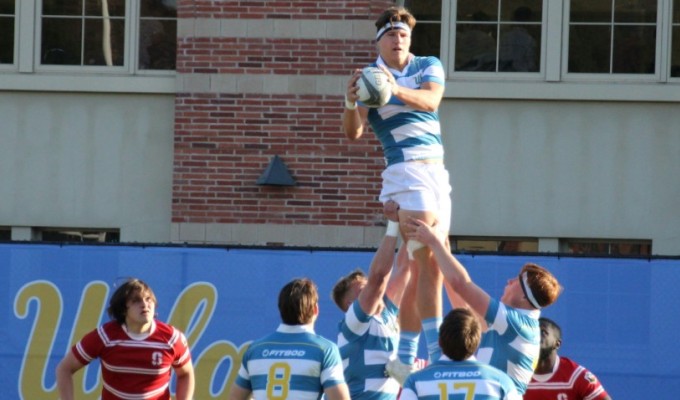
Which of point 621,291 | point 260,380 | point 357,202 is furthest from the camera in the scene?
point 357,202

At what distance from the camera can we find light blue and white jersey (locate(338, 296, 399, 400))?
293 inches

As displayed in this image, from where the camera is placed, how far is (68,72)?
14156mm

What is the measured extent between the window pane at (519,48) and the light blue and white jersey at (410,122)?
7.40m

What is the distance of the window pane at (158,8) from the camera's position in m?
14.1

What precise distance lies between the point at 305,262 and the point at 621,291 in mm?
2652

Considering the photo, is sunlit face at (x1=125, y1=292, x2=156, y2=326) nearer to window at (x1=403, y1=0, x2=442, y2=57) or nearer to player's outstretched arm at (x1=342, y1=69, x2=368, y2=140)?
player's outstretched arm at (x1=342, y1=69, x2=368, y2=140)

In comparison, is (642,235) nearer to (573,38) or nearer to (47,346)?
(573,38)

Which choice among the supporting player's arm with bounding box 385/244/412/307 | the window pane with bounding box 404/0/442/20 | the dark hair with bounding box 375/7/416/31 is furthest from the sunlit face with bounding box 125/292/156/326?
the window pane with bounding box 404/0/442/20

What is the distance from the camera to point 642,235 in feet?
44.6

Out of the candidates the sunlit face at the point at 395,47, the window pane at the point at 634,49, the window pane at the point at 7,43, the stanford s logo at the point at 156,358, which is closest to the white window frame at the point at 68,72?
the window pane at the point at 7,43

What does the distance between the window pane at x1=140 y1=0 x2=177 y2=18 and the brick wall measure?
1.51ft

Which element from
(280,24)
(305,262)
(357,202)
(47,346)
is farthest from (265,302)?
(280,24)

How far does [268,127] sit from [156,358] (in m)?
6.46

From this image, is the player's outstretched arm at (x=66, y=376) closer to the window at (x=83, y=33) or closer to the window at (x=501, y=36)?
the window at (x=83, y=33)
